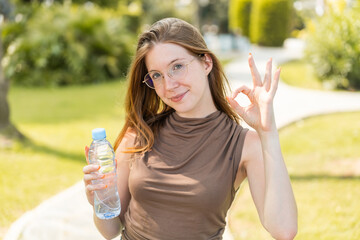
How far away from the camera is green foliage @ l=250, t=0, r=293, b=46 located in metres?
21.4

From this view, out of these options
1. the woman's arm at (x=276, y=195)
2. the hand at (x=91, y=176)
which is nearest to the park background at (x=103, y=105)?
the hand at (x=91, y=176)

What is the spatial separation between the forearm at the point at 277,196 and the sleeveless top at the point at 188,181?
7.9 inches

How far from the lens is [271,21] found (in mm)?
21703

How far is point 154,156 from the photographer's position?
88.6 inches

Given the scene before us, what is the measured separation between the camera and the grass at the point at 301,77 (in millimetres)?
12359

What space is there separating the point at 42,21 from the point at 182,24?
1316 cm

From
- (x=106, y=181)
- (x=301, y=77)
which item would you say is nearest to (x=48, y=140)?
(x=106, y=181)

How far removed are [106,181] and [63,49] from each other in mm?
12064

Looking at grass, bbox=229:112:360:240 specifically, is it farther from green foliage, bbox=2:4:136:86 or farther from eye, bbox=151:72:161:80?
green foliage, bbox=2:4:136:86

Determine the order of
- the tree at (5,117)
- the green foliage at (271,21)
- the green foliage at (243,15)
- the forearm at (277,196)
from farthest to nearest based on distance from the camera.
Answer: the green foliage at (243,15) → the green foliage at (271,21) → the tree at (5,117) → the forearm at (277,196)

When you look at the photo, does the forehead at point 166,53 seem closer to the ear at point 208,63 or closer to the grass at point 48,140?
the ear at point 208,63

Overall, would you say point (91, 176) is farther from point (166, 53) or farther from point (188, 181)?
point (166, 53)

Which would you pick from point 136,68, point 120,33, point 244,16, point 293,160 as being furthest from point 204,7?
point 136,68

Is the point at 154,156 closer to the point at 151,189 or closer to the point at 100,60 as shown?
the point at 151,189
